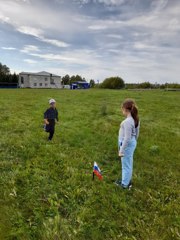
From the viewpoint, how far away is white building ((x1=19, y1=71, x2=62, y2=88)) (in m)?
81.8

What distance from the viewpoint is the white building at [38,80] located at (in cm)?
8175

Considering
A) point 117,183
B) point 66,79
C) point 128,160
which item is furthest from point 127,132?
point 66,79

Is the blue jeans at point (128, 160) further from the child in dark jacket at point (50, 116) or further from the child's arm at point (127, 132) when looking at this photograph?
the child in dark jacket at point (50, 116)

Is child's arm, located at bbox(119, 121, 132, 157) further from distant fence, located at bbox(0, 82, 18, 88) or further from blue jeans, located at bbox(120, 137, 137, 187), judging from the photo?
distant fence, located at bbox(0, 82, 18, 88)

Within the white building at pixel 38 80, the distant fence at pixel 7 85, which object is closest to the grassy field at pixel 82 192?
the distant fence at pixel 7 85

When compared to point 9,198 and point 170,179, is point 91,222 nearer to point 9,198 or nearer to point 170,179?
point 9,198

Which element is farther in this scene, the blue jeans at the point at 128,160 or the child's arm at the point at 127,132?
the blue jeans at the point at 128,160

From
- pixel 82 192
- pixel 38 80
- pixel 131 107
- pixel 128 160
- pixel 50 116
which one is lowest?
pixel 82 192

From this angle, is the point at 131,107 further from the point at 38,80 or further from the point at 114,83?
the point at 38,80

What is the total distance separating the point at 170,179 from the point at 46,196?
332 centimetres

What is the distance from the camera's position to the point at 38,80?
86.3 m

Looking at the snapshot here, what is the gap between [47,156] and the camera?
6645 mm

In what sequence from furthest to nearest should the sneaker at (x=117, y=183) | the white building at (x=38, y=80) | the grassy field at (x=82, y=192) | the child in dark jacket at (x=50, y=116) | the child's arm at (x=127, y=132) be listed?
the white building at (x=38, y=80)
the child in dark jacket at (x=50, y=116)
the sneaker at (x=117, y=183)
the child's arm at (x=127, y=132)
the grassy field at (x=82, y=192)

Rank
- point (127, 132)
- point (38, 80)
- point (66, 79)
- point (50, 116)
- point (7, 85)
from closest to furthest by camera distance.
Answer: point (127, 132) < point (50, 116) < point (7, 85) < point (38, 80) < point (66, 79)
